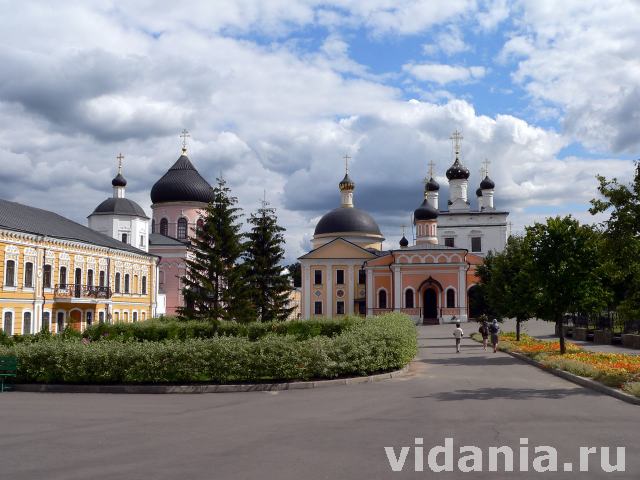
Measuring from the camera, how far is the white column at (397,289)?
62.8m

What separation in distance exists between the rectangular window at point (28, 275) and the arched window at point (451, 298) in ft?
125

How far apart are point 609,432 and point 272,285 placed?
1431 inches

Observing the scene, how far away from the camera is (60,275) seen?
40438 millimetres

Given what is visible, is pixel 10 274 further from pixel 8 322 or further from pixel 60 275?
pixel 60 275

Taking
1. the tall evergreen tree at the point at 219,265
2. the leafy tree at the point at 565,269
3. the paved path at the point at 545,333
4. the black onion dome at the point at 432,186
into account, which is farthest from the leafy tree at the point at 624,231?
the black onion dome at the point at 432,186

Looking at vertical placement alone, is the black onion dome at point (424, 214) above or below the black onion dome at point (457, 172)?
below

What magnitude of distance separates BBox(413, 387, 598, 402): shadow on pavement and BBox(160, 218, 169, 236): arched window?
54.7 m

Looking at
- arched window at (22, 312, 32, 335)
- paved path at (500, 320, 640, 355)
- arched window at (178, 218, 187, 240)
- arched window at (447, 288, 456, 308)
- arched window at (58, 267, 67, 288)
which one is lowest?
paved path at (500, 320, 640, 355)

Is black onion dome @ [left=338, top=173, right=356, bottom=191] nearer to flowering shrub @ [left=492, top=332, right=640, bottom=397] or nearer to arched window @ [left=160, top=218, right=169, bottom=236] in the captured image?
arched window @ [left=160, top=218, right=169, bottom=236]

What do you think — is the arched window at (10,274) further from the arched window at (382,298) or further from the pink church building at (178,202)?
the arched window at (382,298)

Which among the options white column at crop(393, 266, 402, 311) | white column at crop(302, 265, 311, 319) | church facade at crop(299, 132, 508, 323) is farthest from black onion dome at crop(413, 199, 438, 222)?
white column at crop(302, 265, 311, 319)

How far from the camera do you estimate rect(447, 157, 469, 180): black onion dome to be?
3164 inches

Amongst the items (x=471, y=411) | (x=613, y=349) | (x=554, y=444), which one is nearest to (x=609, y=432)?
(x=554, y=444)

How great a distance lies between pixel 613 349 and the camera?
91.8 ft
